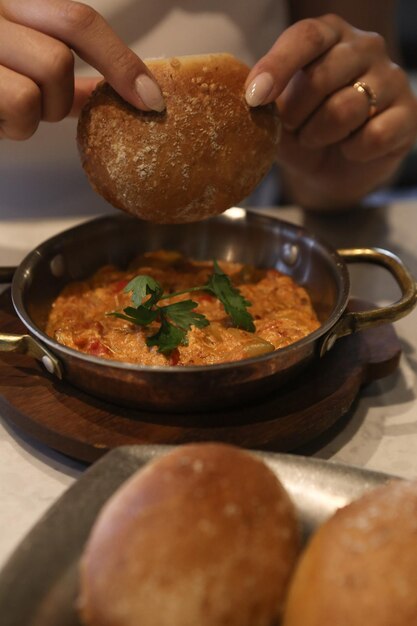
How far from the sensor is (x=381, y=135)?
1921mm

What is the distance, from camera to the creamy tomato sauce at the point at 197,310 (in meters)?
1.45

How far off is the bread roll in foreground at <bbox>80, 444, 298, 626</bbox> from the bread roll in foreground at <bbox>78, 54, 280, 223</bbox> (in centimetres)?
78

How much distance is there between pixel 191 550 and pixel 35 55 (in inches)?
41.9

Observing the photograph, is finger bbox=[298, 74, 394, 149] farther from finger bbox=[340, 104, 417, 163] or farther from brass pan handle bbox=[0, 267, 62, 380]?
brass pan handle bbox=[0, 267, 62, 380]

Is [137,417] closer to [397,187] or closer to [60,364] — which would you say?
[60,364]

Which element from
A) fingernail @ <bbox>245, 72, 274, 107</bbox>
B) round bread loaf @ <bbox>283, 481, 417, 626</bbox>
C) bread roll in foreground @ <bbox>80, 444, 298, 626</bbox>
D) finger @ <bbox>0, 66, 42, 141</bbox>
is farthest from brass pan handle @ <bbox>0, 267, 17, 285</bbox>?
round bread loaf @ <bbox>283, 481, 417, 626</bbox>

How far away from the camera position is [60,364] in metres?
1.33

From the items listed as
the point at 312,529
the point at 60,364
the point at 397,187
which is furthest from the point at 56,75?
the point at 397,187

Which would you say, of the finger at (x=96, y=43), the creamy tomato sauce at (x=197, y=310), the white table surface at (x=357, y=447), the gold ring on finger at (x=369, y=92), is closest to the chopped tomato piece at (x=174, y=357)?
the creamy tomato sauce at (x=197, y=310)

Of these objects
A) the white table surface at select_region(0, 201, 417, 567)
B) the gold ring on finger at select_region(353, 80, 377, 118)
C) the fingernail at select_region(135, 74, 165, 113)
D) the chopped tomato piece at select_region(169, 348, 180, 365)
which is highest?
the fingernail at select_region(135, 74, 165, 113)

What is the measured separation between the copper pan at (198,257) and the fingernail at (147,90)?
49cm

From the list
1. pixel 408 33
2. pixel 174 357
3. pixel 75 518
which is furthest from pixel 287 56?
pixel 408 33

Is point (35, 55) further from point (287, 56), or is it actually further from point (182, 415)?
point (182, 415)

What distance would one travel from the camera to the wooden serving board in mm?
1261
